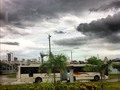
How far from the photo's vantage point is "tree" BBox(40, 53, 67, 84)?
47.5 metres

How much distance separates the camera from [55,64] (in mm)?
47844

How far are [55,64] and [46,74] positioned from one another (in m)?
3.57

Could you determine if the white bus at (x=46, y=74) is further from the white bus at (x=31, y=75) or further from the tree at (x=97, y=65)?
the tree at (x=97, y=65)

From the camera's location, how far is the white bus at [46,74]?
50.0 meters

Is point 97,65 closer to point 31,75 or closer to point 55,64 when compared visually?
point 55,64

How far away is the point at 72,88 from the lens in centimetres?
2348

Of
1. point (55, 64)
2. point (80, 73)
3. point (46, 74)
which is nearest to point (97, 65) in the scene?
point (55, 64)

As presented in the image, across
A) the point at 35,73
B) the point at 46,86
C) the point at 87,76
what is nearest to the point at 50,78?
the point at 35,73

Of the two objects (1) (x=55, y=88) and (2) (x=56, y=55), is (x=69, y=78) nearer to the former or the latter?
(2) (x=56, y=55)

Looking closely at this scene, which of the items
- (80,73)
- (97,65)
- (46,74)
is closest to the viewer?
(97,65)

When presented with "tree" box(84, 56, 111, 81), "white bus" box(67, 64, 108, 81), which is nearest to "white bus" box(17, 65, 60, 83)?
"white bus" box(67, 64, 108, 81)

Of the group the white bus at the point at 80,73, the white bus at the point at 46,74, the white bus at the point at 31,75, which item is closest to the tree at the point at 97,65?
the white bus at the point at 80,73

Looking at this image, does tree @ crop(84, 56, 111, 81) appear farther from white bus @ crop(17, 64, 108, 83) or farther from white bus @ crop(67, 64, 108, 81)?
white bus @ crop(17, 64, 108, 83)

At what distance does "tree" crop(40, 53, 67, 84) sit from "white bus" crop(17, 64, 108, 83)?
7.18 ft
